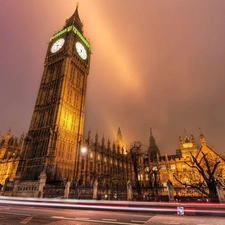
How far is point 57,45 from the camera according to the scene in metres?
59.5

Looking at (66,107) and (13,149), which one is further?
(13,149)

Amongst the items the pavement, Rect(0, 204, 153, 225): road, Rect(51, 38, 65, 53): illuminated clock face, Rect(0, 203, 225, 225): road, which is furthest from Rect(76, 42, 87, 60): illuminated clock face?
the pavement

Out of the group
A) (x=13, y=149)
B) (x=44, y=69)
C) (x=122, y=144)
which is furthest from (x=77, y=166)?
(x=122, y=144)

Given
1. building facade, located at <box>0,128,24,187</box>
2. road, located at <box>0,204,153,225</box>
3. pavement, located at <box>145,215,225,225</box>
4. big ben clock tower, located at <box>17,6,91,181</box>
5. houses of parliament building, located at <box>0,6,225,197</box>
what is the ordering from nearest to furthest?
1. pavement, located at <box>145,215,225,225</box>
2. road, located at <box>0,204,153,225</box>
3. houses of parliament building, located at <box>0,6,225,197</box>
4. big ben clock tower, located at <box>17,6,91,181</box>
5. building facade, located at <box>0,128,24,187</box>

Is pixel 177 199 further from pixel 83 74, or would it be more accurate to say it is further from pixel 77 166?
pixel 83 74

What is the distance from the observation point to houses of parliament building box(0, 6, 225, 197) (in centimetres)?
3618

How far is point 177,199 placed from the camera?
1666 centimetres

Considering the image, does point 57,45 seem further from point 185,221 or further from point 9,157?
point 185,221

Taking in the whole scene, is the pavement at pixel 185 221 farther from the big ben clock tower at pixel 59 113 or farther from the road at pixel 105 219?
the big ben clock tower at pixel 59 113

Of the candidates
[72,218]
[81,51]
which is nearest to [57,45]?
[81,51]

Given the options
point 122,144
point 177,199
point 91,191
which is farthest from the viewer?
point 122,144

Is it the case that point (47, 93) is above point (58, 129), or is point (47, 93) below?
above

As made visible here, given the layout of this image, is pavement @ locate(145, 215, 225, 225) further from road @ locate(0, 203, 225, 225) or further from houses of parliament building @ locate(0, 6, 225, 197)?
houses of parliament building @ locate(0, 6, 225, 197)

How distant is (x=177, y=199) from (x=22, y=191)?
28121 mm
